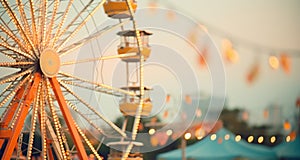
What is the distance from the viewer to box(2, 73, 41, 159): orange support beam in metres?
10.8

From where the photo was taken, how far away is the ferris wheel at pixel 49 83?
11094 mm

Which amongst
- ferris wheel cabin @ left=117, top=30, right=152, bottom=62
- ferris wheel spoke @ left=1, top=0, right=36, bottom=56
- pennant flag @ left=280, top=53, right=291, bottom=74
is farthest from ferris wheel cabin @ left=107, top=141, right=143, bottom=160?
pennant flag @ left=280, top=53, right=291, bottom=74

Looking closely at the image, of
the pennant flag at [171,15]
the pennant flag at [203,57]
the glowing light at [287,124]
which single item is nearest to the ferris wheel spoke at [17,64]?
the pennant flag at [171,15]

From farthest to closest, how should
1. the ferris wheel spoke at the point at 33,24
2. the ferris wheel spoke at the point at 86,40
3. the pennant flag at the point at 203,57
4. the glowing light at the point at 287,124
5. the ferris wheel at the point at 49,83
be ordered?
the glowing light at the point at 287,124
the pennant flag at the point at 203,57
the ferris wheel spoke at the point at 86,40
the ferris wheel spoke at the point at 33,24
the ferris wheel at the point at 49,83

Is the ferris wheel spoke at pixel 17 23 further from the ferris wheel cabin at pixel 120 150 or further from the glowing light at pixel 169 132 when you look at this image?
the glowing light at pixel 169 132

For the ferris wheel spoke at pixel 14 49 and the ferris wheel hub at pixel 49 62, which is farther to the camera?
the ferris wheel hub at pixel 49 62

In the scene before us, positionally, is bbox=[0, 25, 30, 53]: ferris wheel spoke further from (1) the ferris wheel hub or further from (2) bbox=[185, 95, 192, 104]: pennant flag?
(2) bbox=[185, 95, 192, 104]: pennant flag

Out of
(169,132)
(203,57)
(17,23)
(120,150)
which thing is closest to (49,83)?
(17,23)

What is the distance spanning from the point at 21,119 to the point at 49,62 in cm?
86

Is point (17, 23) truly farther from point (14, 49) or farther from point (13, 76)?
point (13, 76)

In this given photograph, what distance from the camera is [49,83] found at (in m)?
11.5

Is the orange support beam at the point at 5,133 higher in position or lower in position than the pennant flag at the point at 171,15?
lower

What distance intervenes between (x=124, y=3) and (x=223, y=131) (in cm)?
701

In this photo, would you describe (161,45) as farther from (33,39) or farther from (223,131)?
(33,39)
